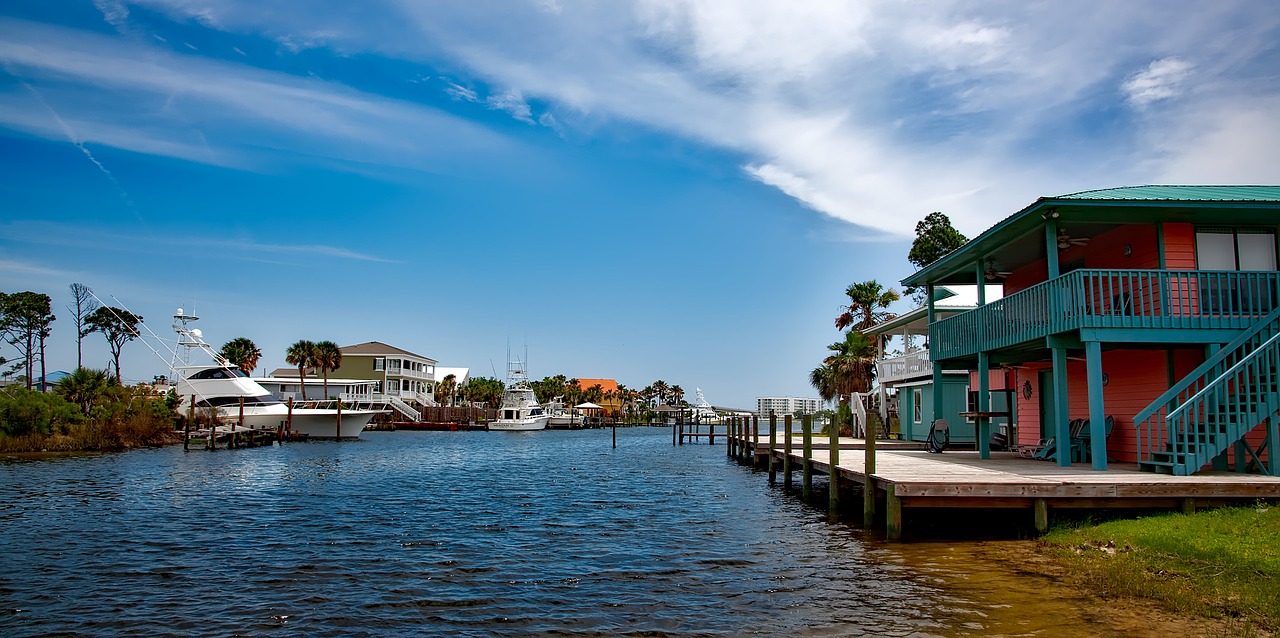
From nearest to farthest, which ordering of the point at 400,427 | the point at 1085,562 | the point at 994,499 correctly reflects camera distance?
the point at 1085,562 → the point at 994,499 → the point at 400,427

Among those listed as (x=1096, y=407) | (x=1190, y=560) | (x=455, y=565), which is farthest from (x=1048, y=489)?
(x=455, y=565)

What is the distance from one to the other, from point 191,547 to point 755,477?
61.1 feet

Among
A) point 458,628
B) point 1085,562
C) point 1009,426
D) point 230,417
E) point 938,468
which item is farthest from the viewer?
point 230,417

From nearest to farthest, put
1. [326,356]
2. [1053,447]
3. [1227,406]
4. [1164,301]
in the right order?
[1227,406], [1164,301], [1053,447], [326,356]

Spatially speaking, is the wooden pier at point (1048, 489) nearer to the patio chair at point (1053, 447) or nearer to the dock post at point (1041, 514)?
the dock post at point (1041, 514)

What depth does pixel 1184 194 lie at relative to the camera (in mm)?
16938

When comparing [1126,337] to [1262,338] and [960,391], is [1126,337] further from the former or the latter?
[960,391]

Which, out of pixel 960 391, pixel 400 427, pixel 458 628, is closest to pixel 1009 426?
pixel 960 391

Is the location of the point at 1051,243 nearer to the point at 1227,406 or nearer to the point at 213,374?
the point at 1227,406

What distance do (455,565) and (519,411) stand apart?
76.8m

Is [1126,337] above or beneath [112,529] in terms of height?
above

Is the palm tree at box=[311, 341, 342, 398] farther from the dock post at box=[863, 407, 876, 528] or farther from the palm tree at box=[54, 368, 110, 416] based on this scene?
A: the dock post at box=[863, 407, 876, 528]

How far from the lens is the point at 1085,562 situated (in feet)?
35.6

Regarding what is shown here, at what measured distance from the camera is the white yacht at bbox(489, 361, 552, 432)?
3428 inches
